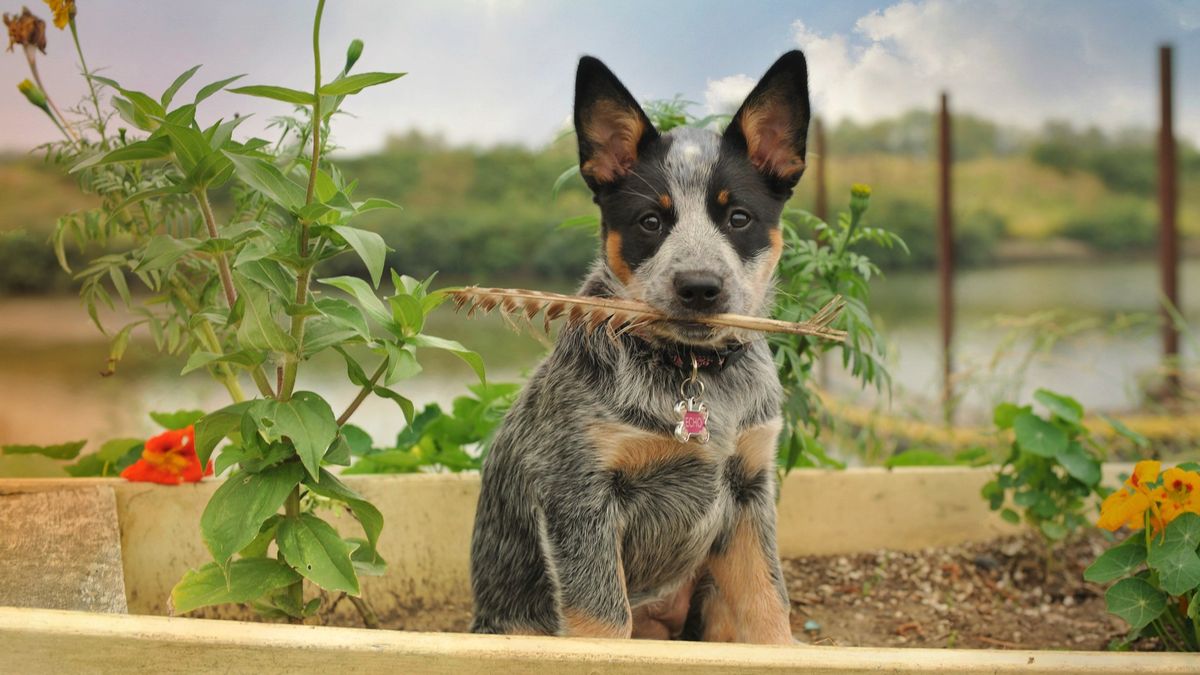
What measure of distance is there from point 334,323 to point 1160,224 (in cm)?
424

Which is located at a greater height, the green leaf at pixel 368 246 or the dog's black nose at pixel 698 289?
the green leaf at pixel 368 246

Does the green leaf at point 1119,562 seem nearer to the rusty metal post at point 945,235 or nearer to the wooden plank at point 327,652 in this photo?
the wooden plank at point 327,652

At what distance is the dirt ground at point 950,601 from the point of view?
265cm

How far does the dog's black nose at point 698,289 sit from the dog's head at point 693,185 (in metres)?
0.02

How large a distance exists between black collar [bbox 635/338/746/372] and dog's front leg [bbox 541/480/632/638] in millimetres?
283

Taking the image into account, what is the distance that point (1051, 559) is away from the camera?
9.84 ft

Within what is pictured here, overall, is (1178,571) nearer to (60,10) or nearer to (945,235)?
(60,10)

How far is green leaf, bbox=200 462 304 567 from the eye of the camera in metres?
1.73

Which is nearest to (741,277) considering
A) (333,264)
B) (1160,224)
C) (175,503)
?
(175,503)

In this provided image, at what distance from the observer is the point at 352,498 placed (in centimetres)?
181

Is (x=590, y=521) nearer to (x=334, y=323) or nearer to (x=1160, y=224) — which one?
(x=334, y=323)

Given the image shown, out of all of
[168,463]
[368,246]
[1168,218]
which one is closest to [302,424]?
[368,246]

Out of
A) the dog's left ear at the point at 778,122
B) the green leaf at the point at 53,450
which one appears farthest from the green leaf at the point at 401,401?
the green leaf at the point at 53,450

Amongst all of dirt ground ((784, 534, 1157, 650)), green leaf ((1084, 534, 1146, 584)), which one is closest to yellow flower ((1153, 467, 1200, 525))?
green leaf ((1084, 534, 1146, 584))
